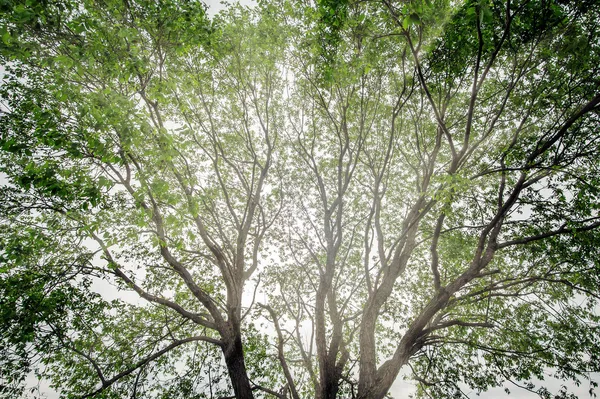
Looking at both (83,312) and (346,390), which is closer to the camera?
(83,312)

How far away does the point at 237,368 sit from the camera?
248 inches

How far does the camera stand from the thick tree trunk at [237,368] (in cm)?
618

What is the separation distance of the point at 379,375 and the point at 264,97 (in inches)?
357

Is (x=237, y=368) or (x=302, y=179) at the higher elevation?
(x=302, y=179)

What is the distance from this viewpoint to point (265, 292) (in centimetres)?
1092

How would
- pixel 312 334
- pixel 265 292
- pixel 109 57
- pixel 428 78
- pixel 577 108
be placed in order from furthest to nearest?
pixel 265 292 → pixel 312 334 → pixel 428 78 → pixel 577 108 → pixel 109 57

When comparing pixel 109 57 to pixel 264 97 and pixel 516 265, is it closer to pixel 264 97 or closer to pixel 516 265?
pixel 264 97

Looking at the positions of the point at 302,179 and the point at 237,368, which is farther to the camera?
the point at 302,179

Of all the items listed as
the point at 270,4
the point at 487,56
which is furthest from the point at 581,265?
the point at 270,4

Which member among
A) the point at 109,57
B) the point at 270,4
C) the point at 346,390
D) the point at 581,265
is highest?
the point at 270,4

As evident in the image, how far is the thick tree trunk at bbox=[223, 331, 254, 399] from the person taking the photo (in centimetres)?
618

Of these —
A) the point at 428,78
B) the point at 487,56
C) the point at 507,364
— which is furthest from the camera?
the point at 507,364

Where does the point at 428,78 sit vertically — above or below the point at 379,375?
above

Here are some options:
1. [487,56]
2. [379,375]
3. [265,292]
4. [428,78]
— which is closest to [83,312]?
[265,292]
